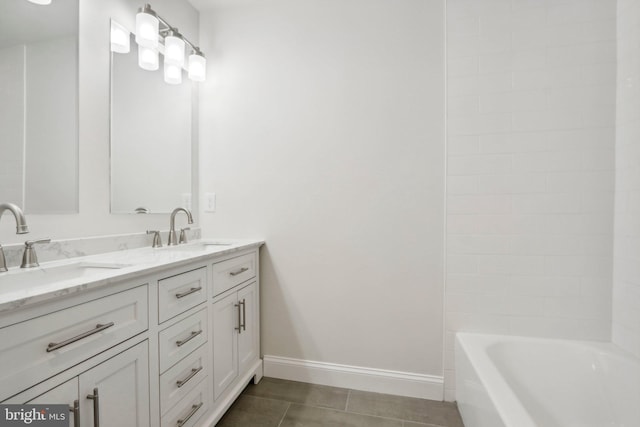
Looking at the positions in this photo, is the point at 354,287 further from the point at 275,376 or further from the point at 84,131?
the point at 84,131

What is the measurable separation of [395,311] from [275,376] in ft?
3.01

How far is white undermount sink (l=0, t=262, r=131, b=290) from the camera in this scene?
3.31 ft

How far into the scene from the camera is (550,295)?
5.26 ft

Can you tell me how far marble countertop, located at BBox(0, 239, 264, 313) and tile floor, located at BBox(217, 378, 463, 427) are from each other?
897 mm

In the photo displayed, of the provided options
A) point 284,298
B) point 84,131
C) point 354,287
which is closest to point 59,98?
point 84,131

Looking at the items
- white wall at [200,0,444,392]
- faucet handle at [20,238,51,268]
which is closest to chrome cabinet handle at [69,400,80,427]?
faucet handle at [20,238,51,268]

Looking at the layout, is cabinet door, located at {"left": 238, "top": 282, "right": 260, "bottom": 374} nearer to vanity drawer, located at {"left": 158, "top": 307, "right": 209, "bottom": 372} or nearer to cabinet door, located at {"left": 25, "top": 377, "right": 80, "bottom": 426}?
vanity drawer, located at {"left": 158, "top": 307, "right": 209, "bottom": 372}

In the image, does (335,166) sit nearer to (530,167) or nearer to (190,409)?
(530,167)

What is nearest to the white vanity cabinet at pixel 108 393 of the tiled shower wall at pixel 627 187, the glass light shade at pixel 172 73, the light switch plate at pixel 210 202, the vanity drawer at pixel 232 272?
the vanity drawer at pixel 232 272

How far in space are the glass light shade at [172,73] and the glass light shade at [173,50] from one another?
0.03 m

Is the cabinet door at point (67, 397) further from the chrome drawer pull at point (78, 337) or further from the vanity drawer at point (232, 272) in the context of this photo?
the vanity drawer at point (232, 272)

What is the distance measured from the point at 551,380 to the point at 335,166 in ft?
5.21

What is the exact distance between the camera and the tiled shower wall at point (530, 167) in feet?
5.07

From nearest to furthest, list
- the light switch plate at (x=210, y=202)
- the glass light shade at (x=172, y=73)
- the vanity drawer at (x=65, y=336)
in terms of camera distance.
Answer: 1. the vanity drawer at (x=65, y=336)
2. the glass light shade at (x=172, y=73)
3. the light switch plate at (x=210, y=202)
